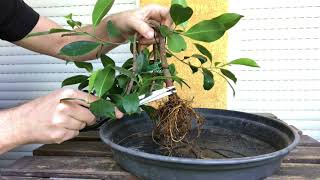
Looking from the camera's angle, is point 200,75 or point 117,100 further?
point 200,75

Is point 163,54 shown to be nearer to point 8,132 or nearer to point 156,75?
point 156,75

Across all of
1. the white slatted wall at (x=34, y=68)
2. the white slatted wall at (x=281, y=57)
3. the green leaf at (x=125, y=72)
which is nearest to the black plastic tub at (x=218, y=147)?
the green leaf at (x=125, y=72)

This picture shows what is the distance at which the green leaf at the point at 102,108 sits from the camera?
0.72 metres

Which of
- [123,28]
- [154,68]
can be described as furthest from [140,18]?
[154,68]

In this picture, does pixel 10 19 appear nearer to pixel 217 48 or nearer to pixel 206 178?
pixel 217 48

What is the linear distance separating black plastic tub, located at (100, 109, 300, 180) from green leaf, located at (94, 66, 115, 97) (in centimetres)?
10

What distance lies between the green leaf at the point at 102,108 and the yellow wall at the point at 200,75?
2.48ft

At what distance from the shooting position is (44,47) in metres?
1.26

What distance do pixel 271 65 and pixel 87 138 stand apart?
862 millimetres

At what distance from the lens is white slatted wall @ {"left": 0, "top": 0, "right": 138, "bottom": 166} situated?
1.67 m

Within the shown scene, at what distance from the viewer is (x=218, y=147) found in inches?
34.3

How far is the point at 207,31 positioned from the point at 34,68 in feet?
3.99

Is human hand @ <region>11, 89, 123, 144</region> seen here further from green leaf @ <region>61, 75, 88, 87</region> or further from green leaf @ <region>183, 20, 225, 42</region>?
green leaf @ <region>183, 20, 225, 42</region>

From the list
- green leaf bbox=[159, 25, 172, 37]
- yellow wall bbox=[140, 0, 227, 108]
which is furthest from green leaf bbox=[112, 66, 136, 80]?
yellow wall bbox=[140, 0, 227, 108]
